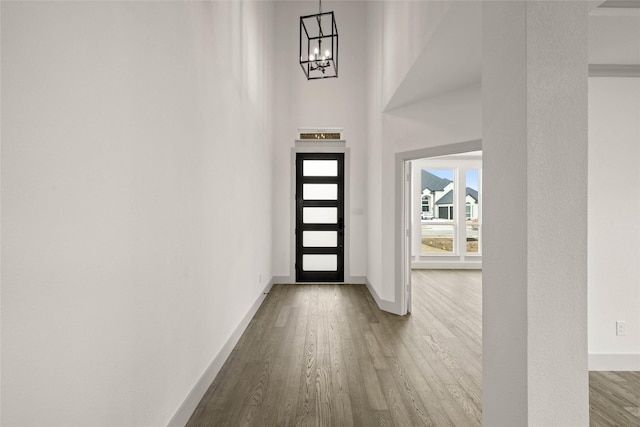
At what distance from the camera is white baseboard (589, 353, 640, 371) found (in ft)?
10.1

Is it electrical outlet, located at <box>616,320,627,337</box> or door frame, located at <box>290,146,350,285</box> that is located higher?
door frame, located at <box>290,146,350,285</box>

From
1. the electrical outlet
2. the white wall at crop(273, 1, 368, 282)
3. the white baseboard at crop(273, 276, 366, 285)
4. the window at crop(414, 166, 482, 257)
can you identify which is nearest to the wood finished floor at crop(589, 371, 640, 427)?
the electrical outlet

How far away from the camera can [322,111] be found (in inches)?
260

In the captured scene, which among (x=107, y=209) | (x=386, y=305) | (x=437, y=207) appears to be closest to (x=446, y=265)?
(x=437, y=207)

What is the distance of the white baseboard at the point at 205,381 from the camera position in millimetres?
2198

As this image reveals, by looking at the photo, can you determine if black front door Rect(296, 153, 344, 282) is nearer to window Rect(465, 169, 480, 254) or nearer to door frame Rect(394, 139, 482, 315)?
door frame Rect(394, 139, 482, 315)

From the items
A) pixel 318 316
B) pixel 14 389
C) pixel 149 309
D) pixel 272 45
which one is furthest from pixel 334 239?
pixel 14 389

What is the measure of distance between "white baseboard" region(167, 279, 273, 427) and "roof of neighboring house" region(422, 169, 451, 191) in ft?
20.7

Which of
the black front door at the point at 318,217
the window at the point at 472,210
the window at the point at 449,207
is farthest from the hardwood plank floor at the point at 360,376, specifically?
the window at the point at 472,210

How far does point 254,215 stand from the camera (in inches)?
188

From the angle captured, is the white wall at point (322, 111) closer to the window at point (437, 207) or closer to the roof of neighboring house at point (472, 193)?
the window at point (437, 207)

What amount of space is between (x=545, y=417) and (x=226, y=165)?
9.32ft

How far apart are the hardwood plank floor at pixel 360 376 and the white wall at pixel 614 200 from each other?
67 cm

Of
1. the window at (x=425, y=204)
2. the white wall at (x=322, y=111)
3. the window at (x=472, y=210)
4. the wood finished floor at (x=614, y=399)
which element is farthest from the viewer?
the window at (x=425, y=204)
